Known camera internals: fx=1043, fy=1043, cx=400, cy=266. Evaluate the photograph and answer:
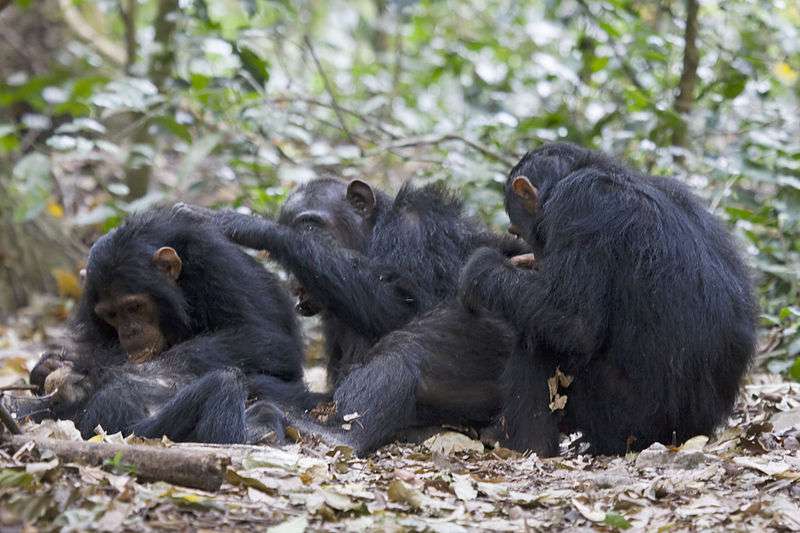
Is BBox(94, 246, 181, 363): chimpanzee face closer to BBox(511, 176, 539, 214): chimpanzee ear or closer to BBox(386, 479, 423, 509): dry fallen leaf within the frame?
BBox(511, 176, 539, 214): chimpanzee ear

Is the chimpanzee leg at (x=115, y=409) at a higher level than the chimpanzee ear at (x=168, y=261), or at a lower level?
lower

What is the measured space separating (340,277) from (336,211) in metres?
0.85

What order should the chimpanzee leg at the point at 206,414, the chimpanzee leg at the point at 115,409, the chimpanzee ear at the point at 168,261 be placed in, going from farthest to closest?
the chimpanzee ear at the point at 168,261 < the chimpanzee leg at the point at 115,409 < the chimpanzee leg at the point at 206,414

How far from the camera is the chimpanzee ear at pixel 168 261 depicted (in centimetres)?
652

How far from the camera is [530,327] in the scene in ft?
18.9

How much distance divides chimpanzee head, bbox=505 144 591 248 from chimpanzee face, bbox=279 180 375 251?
4.26 ft

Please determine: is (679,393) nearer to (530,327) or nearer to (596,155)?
(530,327)

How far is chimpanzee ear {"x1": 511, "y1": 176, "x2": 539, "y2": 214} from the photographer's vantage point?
6.23 m

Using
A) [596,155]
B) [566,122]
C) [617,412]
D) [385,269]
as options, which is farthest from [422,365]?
[566,122]

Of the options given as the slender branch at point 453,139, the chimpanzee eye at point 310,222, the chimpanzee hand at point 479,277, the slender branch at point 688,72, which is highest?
the slender branch at point 688,72

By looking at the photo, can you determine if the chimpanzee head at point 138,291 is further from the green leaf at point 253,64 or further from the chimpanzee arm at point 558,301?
the green leaf at point 253,64

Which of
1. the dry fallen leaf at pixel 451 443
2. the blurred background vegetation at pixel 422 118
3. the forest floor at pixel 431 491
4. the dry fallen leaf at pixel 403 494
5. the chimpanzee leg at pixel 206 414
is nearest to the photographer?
the forest floor at pixel 431 491

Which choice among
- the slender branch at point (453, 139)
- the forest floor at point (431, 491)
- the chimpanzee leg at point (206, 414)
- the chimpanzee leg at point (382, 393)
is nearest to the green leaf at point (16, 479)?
the forest floor at point (431, 491)

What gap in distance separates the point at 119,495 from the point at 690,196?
3.95 metres
